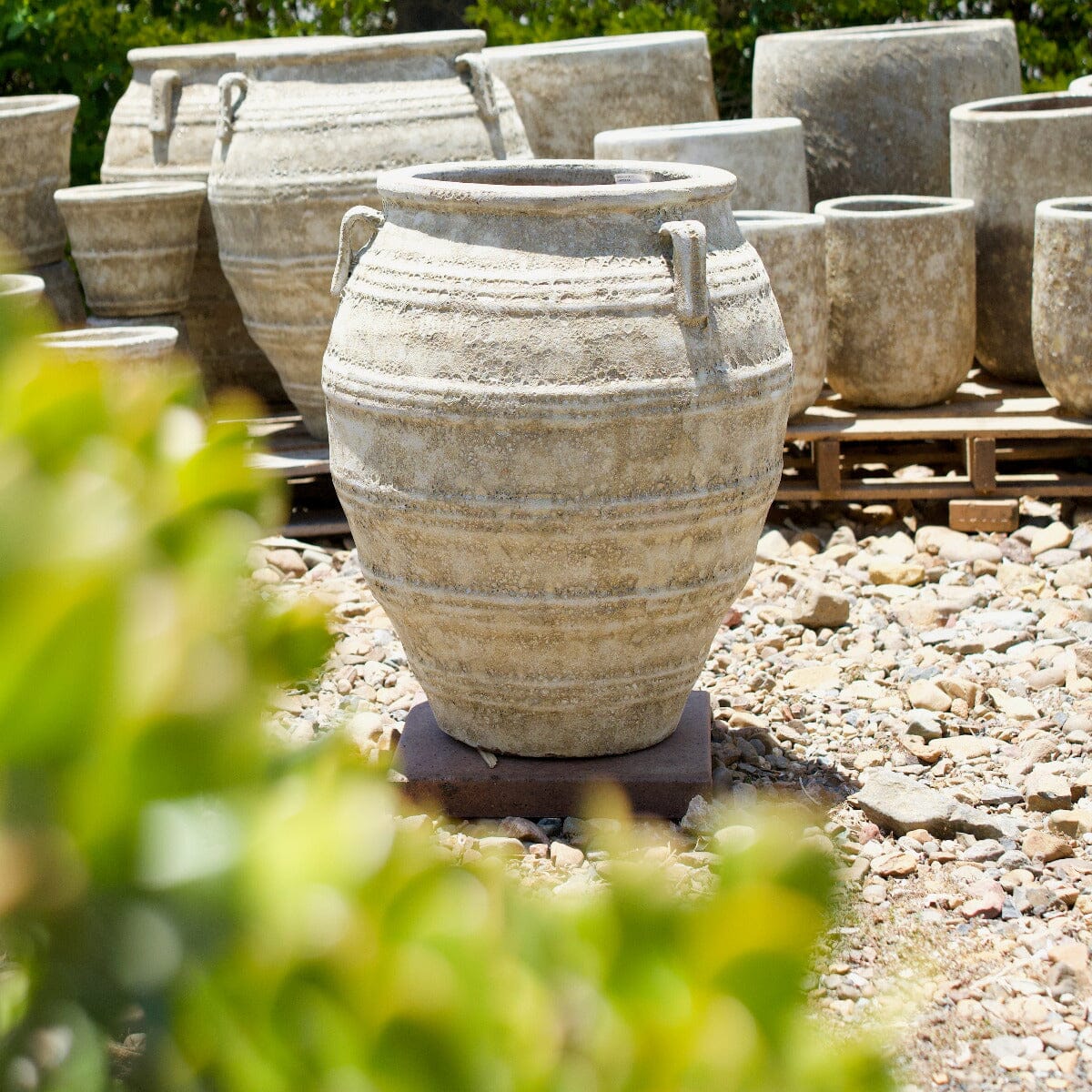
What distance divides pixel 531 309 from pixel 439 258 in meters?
0.22

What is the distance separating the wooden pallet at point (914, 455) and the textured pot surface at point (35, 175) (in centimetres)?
95

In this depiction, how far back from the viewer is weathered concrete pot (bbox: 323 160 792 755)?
8.94 ft

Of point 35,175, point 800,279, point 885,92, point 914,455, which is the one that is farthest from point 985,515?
point 35,175

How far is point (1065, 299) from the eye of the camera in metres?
4.59

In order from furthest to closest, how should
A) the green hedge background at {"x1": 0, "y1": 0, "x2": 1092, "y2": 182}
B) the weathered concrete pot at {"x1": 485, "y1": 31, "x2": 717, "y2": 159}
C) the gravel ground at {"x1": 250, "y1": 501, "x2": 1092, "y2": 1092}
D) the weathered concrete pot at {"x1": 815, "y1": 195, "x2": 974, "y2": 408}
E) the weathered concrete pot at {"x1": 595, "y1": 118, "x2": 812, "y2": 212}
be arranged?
1. the green hedge background at {"x1": 0, "y1": 0, "x2": 1092, "y2": 182}
2. the weathered concrete pot at {"x1": 485, "y1": 31, "x2": 717, "y2": 159}
3. the weathered concrete pot at {"x1": 595, "y1": 118, "x2": 812, "y2": 212}
4. the weathered concrete pot at {"x1": 815, "y1": 195, "x2": 974, "y2": 408}
5. the gravel ground at {"x1": 250, "y1": 501, "x2": 1092, "y2": 1092}

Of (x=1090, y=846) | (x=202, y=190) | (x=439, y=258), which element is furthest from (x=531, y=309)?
(x=202, y=190)

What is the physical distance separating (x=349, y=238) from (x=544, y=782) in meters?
1.15

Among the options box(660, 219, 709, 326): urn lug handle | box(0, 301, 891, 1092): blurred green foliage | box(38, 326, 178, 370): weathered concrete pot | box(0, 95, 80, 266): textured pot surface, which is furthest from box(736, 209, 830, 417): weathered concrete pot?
box(0, 301, 891, 1092): blurred green foliage

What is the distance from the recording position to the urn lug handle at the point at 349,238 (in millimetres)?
3062

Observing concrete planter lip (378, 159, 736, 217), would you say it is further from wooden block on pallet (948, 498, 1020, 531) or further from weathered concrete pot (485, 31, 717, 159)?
weathered concrete pot (485, 31, 717, 159)

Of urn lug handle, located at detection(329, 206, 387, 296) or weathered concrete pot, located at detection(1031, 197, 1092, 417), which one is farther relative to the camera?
weathered concrete pot, located at detection(1031, 197, 1092, 417)

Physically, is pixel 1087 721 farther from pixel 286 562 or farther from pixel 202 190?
pixel 202 190

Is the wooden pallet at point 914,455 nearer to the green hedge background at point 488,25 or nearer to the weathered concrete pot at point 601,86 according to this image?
the weathered concrete pot at point 601,86

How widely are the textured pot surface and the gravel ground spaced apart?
1.38m
